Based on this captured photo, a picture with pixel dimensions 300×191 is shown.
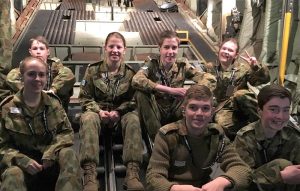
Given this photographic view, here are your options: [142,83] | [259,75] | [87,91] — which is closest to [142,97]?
[142,83]

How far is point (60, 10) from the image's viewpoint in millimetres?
8680

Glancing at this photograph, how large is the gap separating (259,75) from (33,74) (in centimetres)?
168

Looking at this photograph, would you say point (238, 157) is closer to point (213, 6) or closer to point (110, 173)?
point (110, 173)

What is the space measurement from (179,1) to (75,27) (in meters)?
3.45

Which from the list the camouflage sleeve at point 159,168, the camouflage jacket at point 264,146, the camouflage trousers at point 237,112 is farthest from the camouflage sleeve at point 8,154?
the camouflage trousers at point 237,112

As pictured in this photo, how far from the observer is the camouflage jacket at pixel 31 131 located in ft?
7.73

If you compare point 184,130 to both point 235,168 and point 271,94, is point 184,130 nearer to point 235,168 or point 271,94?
point 235,168

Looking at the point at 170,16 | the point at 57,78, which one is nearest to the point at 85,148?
the point at 57,78

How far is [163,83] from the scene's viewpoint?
3.11 meters

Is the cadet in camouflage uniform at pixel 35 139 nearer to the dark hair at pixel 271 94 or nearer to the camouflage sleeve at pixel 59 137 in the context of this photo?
the camouflage sleeve at pixel 59 137

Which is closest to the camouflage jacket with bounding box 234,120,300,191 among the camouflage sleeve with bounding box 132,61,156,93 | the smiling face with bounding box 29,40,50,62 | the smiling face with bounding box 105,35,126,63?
the camouflage sleeve with bounding box 132,61,156,93

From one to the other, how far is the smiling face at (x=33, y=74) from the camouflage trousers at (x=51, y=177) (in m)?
0.38

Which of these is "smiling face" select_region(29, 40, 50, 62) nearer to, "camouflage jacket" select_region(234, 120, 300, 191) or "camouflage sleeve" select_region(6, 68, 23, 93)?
"camouflage sleeve" select_region(6, 68, 23, 93)

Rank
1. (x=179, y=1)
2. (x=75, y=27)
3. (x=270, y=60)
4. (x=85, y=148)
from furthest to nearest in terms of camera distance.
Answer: (x=179, y=1), (x=75, y=27), (x=270, y=60), (x=85, y=148)
